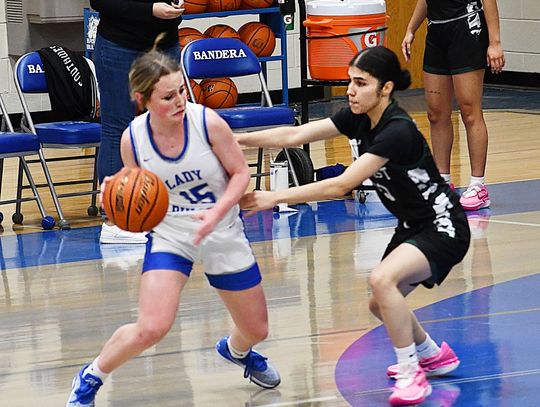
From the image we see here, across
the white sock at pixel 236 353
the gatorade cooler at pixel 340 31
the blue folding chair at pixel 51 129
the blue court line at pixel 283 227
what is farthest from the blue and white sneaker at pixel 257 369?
the gatorade cooler at pixel 340 31

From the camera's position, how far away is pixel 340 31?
7.83 meters

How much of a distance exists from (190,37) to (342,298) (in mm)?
3637

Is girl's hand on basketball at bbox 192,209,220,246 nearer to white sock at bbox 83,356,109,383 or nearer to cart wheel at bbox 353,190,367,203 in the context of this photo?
white sock at bbox 83,356,109,383

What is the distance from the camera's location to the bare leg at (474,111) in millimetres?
7191

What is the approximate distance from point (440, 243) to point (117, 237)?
304cm

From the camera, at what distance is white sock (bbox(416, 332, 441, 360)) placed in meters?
4.32

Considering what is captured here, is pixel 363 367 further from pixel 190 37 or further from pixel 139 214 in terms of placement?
pixel 190 37

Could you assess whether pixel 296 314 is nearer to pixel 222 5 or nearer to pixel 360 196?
pixel 360 196

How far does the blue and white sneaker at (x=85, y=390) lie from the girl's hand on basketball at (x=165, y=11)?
9.13 feet

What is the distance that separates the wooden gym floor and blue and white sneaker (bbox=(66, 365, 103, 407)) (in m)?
0.24

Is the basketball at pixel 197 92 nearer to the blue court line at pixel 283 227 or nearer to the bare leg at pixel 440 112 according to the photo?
the blue court line at pixel 283 227

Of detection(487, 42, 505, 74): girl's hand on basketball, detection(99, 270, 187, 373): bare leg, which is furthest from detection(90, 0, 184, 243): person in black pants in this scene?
detection(99, 270, 187, 373): bare leg

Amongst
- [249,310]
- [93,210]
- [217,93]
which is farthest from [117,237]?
[249,310]

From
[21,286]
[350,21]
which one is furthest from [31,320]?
[350,21]
